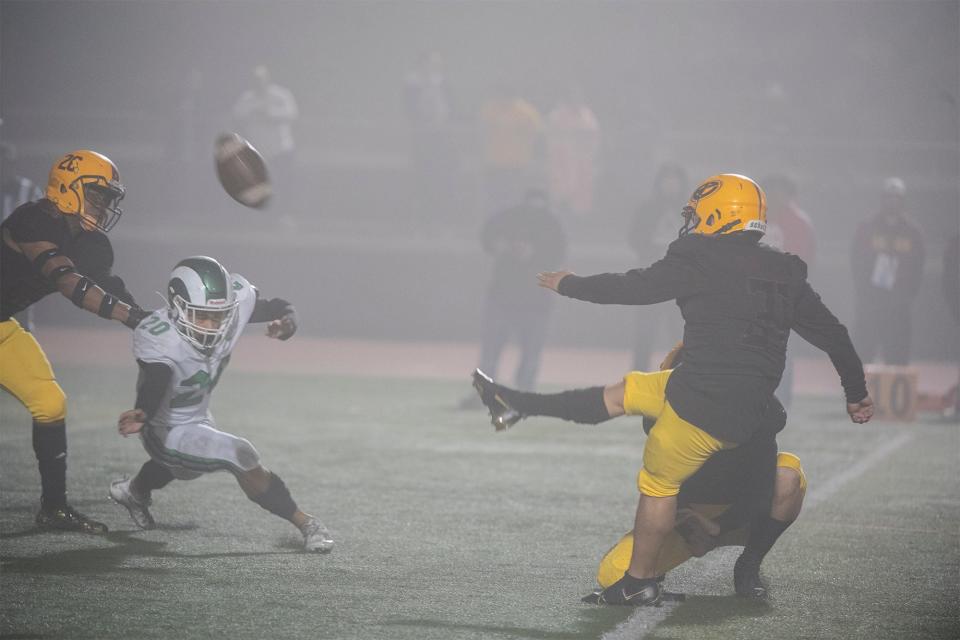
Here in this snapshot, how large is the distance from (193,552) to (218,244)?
39.6 feet

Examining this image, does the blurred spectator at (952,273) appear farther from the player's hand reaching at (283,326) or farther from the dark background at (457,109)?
the player's hand reaching at (283,326)

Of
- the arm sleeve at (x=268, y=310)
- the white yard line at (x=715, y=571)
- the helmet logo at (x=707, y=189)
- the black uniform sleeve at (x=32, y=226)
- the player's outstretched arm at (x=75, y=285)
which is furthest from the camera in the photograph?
the arm sleeve at (x=268, y=310)

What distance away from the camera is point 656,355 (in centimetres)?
1593

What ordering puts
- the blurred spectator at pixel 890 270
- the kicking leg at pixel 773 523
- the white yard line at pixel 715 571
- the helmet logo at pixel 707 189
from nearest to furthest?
the white yard line at pixel 715 571
the helmet logo at pixel 707 189
the kicking leg at pixel 773 523
the blurred spectator at pixel 890 270

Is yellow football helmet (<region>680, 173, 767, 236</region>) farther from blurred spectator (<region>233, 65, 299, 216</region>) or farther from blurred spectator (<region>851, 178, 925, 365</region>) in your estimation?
blurred spectator (<region>233, 65, 299, 216</region>)

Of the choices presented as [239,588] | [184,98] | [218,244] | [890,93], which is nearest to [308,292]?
[218,244]

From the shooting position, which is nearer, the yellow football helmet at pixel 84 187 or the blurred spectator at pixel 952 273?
the yellow football helmet at pixel 84 187

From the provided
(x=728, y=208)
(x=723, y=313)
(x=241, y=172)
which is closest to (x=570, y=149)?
(x=241, y=172)

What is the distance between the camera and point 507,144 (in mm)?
17281

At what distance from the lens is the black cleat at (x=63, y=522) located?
242 inches

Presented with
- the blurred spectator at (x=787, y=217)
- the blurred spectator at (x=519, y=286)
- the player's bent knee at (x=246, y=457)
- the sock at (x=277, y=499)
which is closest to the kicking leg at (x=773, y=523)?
the sock at (x=277, y=499)

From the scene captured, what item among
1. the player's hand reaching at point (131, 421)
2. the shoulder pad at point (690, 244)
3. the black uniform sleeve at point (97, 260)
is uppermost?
the shoulder pad at point (690, 244)

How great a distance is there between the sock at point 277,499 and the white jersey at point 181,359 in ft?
1.46

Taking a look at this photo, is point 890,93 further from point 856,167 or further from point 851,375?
point 851,375
